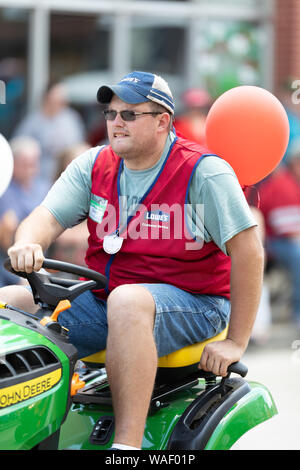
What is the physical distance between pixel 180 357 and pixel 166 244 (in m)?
0.41

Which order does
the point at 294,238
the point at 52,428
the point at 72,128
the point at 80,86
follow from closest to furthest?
the point at 52,428
the point at 294,238
the point at 72,128
the point at 80,86

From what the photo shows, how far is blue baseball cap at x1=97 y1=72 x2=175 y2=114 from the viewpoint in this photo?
2842mm

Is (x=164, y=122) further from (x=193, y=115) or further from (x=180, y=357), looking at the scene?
(x=193, y=115)

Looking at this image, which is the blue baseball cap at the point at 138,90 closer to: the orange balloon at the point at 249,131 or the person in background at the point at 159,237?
the person in background at the point at 159,237

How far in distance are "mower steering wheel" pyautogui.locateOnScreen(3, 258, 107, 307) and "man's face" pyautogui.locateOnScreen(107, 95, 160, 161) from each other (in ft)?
1.57

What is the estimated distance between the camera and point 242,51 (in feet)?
29.0

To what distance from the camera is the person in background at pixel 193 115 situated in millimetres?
6785

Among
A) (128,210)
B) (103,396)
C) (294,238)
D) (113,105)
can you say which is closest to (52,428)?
(103,396)

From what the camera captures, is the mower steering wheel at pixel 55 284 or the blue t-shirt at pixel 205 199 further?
the blue t-shirt at pixel 205 199

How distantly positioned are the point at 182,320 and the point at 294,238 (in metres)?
4.31

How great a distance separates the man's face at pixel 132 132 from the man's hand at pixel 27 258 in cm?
50

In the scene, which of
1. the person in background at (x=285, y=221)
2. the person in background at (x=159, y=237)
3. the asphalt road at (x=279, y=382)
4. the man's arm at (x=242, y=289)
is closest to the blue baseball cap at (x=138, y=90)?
the person in background at (x=159, y=237)

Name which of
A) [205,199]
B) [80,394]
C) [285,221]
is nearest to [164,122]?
[205,199]

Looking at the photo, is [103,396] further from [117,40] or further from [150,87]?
[117,40]
